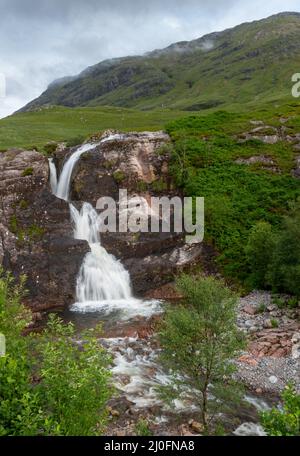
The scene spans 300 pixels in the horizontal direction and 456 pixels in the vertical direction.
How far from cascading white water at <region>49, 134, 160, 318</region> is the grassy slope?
1367 inches

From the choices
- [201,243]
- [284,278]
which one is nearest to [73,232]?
[201,243]

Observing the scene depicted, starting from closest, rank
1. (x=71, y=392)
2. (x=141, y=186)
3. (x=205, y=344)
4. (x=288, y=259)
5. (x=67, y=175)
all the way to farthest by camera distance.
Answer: (x=71, y=392) < (x=205, y=344) < (x=288, y=259) < (x=141, y=186) < (x=67, y=175)

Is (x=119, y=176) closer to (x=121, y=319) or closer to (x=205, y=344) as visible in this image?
(x=121, y=319)

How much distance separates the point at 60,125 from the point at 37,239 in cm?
7936

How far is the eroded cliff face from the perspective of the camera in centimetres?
4291

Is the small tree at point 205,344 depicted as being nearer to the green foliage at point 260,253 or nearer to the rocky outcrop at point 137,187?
the green foliage at point 260,253

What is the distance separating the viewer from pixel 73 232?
46812 millimetres

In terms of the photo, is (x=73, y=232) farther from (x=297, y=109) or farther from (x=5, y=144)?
(x=297, y=109)

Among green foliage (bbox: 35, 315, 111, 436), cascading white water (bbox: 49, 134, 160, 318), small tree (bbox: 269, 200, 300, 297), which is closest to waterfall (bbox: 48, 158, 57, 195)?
cascading white water (bbox: 49, 134, 160, 318)

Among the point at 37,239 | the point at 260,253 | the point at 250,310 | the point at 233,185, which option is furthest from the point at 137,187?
the point at 250,310

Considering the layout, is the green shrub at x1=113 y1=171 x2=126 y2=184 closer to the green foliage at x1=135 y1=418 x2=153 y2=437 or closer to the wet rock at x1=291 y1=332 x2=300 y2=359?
the wet rock at x1=291 y1=332 x2=300 y2=359

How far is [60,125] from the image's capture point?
117250 millimetres

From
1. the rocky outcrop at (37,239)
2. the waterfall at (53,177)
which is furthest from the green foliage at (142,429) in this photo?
the waterfall at (53,177)

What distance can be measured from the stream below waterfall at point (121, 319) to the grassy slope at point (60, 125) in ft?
112
